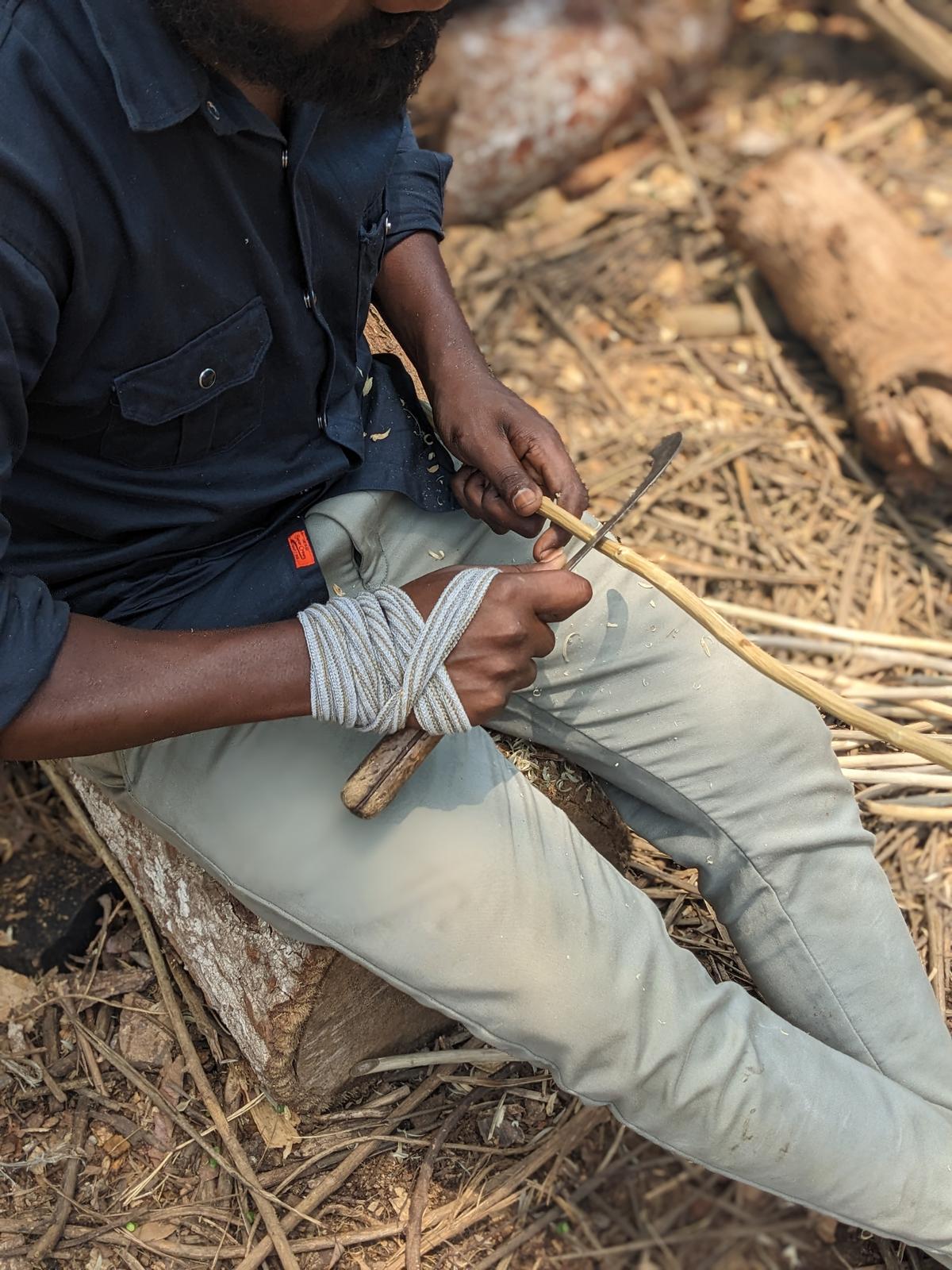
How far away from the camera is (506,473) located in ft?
6.70

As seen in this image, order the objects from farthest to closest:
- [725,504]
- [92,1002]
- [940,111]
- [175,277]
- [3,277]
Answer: [940,111], [725,504], [92,1002], [175,277], [3,277]

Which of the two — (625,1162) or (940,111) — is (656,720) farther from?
(940,111)

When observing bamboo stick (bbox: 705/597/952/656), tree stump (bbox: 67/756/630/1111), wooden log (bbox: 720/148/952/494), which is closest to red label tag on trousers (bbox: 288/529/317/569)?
tree stump (bbox: 67/756/630/1111)

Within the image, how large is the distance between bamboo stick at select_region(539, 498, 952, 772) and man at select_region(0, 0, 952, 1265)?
0.25 ft

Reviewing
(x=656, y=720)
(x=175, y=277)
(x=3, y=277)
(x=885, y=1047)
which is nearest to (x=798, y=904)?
(x=885, y=1047)

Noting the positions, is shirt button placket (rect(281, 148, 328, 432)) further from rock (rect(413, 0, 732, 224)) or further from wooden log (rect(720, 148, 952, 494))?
rock (rect(413, 0, 732, 224))

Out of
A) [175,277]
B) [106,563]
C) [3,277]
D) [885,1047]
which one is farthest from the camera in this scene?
[885,1047]

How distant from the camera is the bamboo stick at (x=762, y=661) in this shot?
5.66 ft

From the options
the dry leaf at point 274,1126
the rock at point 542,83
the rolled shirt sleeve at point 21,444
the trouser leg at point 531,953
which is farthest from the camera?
the rock at point 542,83

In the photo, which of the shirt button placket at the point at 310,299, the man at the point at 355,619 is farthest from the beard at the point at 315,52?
the shirt button placket at the point at 310,299

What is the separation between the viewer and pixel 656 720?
2096 mm

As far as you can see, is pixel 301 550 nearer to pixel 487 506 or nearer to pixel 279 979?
pixel 487 506

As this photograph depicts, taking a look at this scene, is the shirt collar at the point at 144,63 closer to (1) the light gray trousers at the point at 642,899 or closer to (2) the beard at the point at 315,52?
(2) the beard at the point at 315,52

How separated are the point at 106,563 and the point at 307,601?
1.14 ft
